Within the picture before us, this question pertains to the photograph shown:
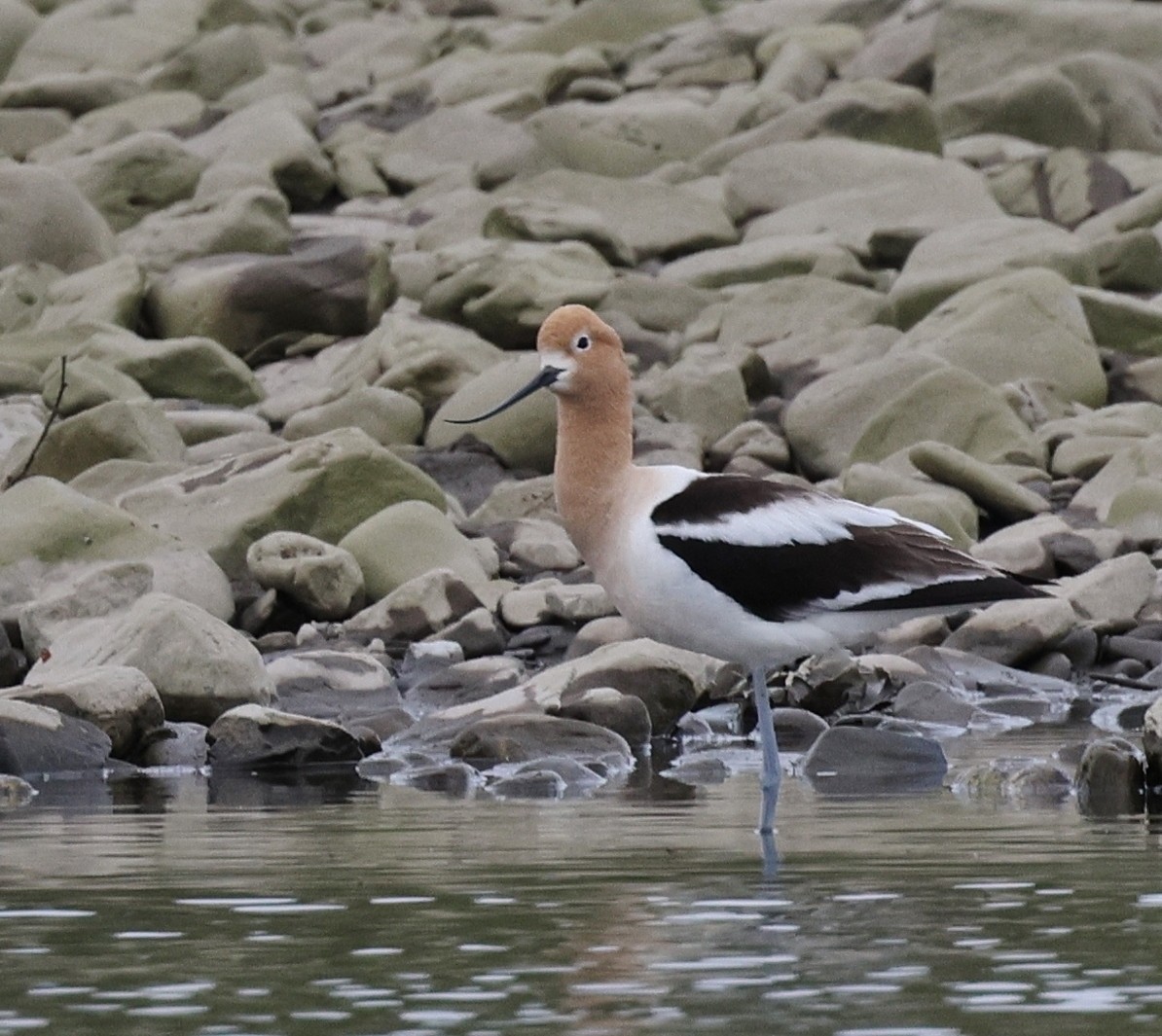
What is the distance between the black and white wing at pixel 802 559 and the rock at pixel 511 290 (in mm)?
10244

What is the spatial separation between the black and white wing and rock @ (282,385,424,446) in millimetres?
8402

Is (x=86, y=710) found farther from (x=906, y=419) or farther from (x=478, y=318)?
(x=478, y=318)

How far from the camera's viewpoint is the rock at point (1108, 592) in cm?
1387

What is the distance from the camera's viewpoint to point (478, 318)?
67.3ft

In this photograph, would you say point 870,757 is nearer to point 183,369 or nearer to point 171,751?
point 171,751

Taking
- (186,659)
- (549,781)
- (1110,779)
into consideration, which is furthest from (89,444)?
(1110,779)

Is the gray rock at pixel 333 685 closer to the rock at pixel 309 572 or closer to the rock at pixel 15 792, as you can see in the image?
the rock at pixel 309 572

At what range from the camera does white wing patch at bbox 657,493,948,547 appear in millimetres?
9711

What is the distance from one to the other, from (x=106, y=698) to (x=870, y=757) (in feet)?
10.3

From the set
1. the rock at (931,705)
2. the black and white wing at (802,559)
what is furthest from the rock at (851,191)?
the black and white wing at (802,559)

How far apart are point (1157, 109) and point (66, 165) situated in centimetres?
1076

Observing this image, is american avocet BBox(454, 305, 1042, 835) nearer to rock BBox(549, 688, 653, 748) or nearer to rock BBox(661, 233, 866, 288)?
rock BBox(549, 688, 653, 748)

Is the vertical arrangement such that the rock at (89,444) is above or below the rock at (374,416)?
below

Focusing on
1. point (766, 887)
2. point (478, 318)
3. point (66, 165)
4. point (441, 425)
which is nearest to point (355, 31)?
point (66, 165)
